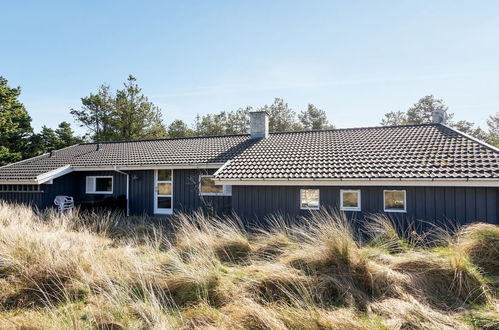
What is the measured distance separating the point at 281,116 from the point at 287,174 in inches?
1329

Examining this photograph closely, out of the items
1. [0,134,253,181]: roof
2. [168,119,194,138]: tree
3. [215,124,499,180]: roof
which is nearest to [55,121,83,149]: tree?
[168,119,194,138]: tree

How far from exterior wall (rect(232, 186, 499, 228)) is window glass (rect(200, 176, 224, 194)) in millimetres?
2360

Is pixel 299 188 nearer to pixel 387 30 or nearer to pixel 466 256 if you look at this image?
pixel 466 256

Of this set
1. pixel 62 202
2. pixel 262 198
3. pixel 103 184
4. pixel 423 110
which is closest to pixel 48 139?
pixel 103 184

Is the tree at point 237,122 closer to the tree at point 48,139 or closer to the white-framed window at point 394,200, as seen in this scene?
the tree at point 48,139

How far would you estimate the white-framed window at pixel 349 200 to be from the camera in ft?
33.8

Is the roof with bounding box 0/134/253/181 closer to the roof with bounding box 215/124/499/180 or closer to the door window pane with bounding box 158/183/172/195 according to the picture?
the door window pane with bounding box 158/183/172/195

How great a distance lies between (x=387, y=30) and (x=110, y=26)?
10.4m

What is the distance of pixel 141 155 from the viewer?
54.5 feet

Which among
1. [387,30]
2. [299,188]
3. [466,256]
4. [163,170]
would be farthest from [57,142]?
[466,256]

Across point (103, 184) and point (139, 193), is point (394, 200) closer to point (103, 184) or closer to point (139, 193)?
point (139, 193)

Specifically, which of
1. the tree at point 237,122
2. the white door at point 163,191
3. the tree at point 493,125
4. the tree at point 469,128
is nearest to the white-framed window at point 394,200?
the white door at point 163,191

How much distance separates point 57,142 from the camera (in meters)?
31.2

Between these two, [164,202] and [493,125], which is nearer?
[164,202]
